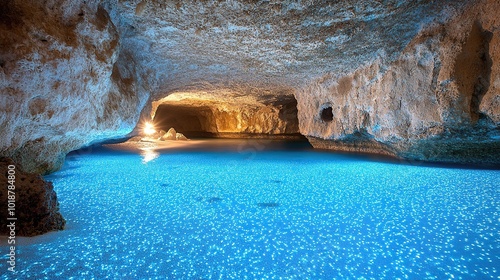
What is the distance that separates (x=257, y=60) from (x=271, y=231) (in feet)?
16.6

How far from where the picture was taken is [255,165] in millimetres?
6270

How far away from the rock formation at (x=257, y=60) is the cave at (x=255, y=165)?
0.09 ft

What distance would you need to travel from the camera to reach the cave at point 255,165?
1.97 metres

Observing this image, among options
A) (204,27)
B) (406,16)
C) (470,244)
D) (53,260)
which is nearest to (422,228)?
(470,244)

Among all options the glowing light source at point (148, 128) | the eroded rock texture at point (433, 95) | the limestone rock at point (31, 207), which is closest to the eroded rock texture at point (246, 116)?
the glowing light source at point (148, 128)

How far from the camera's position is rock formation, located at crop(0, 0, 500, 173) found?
3334 millimetres

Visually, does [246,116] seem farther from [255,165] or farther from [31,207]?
[31,207]

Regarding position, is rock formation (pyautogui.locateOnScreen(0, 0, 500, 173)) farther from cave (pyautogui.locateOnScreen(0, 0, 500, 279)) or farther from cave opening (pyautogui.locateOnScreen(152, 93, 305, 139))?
cave opening (pyautogui.locateOnScreen(152, 93, 305, 139))

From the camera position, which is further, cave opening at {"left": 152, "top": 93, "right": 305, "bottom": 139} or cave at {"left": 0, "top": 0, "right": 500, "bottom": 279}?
cave opening at {"left": 152, "top": 93, "right": 305, "bottom": 139}

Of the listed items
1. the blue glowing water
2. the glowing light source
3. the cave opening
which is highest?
the cave opening

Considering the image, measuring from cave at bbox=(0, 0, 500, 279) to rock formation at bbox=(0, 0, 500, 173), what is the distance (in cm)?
3

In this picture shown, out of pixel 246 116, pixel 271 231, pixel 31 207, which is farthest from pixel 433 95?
pixel 246 116

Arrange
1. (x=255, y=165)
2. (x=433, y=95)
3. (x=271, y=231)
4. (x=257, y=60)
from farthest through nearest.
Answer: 1. (x=257, y=60)
2. (x=255, y=165)
3. (x=433, y=95)
4. (x=271, y=231)

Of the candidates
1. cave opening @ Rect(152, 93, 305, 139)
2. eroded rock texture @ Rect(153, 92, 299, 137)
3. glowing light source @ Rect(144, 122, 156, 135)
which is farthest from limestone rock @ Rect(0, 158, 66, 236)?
cave opening @ Rect(152, 93, 305, 139)
